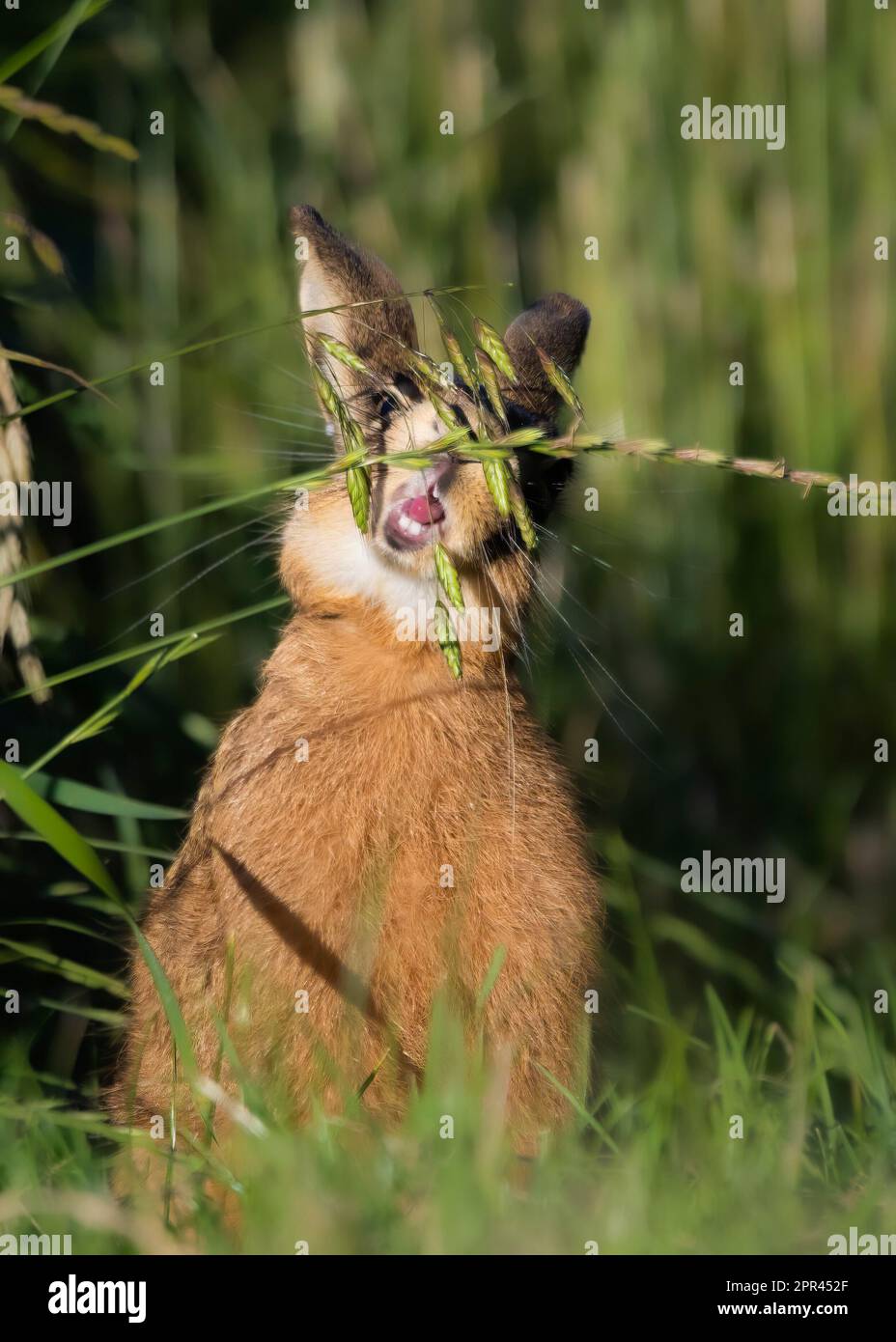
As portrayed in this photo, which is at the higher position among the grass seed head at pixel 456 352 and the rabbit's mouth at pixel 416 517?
the grass seed head at pixel 456 352

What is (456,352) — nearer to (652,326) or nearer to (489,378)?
(489,378)

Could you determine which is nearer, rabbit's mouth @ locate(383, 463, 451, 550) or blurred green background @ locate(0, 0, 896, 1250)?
rabbit's mouth @ locate(383, 463, 451, 550)

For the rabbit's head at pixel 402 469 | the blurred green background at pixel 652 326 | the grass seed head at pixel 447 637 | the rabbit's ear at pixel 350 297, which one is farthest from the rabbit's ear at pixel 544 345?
the blurred green background at pixel 652 326

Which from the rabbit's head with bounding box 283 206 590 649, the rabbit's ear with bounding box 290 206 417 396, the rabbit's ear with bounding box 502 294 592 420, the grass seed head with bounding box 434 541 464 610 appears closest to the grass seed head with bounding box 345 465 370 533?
the grass seed head with bounding box 434 541 464 610

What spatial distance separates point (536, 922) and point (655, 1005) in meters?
0.47

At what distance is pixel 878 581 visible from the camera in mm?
5277

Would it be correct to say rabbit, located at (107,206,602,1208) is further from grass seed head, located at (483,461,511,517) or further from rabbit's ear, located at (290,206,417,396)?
grass seed head, located at (483,461,511,517)

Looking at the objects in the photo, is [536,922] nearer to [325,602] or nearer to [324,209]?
[325,602]

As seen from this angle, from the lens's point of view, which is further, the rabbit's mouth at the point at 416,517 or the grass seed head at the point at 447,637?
the rabbit's mouth at the point at 416,517

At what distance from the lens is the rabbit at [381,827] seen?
2992 millimetres

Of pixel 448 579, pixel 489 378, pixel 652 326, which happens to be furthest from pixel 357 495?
pixel 652 326

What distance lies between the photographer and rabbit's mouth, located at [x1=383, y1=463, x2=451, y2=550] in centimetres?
305

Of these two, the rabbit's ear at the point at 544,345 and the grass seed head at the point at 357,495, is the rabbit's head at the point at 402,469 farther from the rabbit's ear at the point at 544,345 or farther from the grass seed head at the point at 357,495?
the grass seed head at the point at 357,495

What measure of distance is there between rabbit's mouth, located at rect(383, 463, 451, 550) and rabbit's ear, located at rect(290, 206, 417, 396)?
1.00 ft
